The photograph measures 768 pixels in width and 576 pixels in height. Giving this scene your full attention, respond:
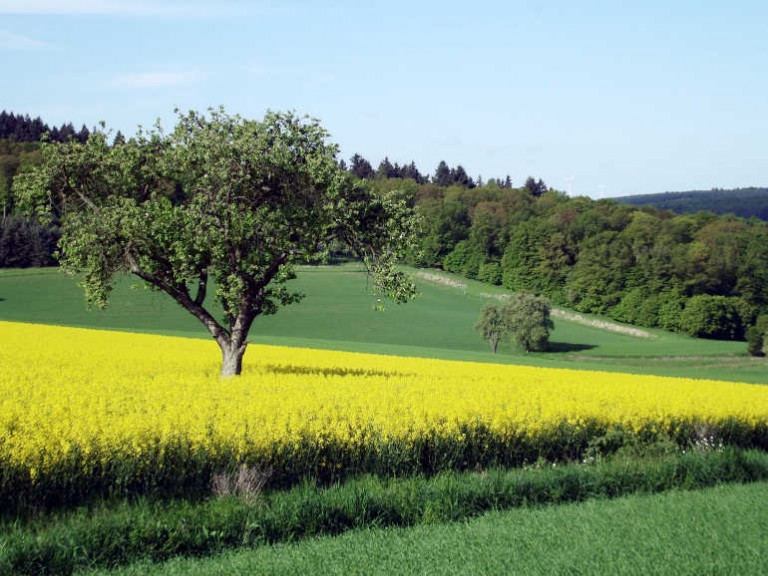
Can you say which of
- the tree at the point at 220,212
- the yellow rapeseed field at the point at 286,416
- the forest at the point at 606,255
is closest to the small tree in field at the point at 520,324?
the forest at the point at 606,255

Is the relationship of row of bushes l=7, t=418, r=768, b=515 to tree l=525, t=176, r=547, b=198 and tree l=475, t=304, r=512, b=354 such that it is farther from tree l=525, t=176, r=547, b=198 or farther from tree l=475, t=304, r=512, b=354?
tree l=525, t=176, r=547, b=198

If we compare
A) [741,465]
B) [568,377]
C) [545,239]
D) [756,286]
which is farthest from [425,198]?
[741,465]

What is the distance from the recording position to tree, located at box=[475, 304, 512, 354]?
198ft

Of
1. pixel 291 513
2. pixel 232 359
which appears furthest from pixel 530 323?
pixel 291 513

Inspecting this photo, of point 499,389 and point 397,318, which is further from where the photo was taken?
point 397,318

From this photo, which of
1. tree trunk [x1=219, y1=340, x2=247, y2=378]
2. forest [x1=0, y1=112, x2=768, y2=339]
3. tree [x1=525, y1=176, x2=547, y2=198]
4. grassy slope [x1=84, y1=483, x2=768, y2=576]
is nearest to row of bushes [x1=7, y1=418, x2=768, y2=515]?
grassy slope [x1=84, y1=483, x2=768, y2=576]

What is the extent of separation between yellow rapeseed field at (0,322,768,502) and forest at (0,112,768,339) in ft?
170

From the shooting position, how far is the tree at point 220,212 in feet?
59.0

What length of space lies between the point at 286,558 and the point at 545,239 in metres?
98.5

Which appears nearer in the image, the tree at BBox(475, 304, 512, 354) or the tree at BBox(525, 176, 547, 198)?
the tree at BBox(475, 304, 512, 354)

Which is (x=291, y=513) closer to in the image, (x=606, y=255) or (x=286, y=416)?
(x=286, y=416)

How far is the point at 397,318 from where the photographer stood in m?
71.9

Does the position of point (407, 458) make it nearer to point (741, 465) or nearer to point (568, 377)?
point (741, 465)

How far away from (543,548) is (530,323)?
175 ft
